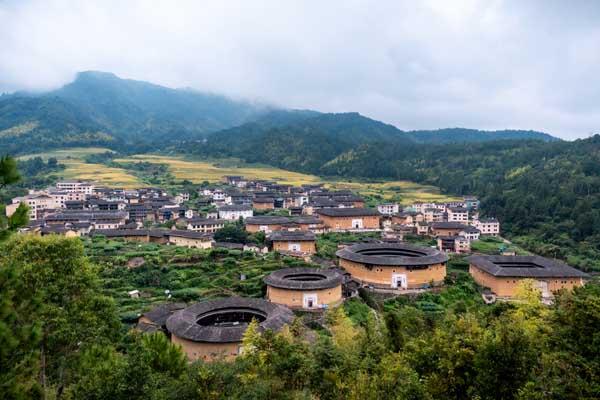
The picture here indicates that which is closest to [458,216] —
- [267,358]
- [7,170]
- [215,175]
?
[267,358]

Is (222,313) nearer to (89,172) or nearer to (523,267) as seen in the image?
(523,267)

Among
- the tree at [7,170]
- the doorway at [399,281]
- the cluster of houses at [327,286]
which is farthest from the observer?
the doorway at [399,281]

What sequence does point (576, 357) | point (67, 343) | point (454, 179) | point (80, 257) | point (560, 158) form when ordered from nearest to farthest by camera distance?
point (576, 357) < point (67, 343) < point (80, 257) < point (560, 158) < point (454, 179)

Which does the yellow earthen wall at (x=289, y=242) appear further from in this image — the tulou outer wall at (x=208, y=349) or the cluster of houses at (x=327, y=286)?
the tulou outer wall at (x=208, y=349)

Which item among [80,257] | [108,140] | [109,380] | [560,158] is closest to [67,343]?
[80,257]

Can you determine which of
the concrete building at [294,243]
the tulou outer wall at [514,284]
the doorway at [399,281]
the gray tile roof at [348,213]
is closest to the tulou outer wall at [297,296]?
the doorway at [399,281]

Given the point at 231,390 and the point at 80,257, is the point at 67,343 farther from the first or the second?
the point at 231,390
